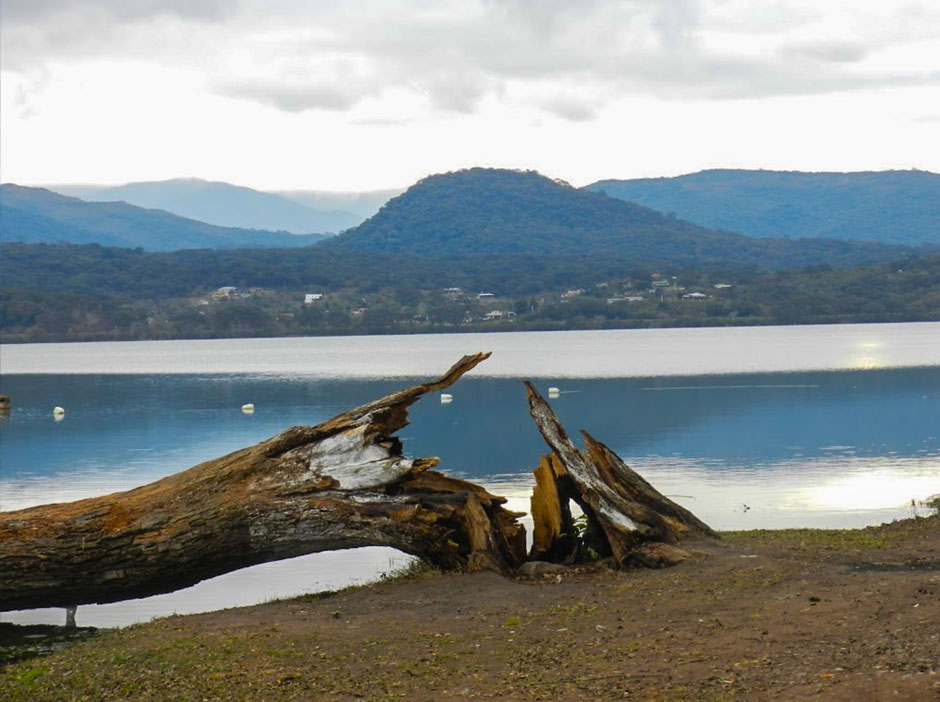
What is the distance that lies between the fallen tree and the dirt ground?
82cm

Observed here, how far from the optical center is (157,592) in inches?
645

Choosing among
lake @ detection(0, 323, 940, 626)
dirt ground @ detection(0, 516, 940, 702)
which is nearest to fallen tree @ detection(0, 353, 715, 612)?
dirt ground @ detection(0, 516, 940, 702)

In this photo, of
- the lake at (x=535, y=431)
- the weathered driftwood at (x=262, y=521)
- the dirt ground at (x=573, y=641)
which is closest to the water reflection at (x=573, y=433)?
the lake at (x=535, y=431)

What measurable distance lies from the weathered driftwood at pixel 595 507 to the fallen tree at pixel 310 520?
20 mm

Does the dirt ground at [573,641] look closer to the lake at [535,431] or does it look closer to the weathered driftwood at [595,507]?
the weathered driftwood at [595,507]

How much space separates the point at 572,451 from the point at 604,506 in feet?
2.92

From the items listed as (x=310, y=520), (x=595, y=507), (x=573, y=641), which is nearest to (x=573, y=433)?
(x=595, y=507)

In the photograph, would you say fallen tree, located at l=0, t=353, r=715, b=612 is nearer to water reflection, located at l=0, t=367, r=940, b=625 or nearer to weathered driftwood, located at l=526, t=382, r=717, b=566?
weathered driftwood, located at l=526, t=382, r=717, b=566

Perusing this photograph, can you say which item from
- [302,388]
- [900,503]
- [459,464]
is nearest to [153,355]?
[302,388]

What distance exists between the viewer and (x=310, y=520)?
51.5 feet

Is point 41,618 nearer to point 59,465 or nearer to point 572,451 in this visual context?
point 572,451

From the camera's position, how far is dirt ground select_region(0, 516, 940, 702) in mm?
9586

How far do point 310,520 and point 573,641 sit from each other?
5340 mm

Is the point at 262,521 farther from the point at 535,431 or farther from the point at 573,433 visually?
the point at 535,431
